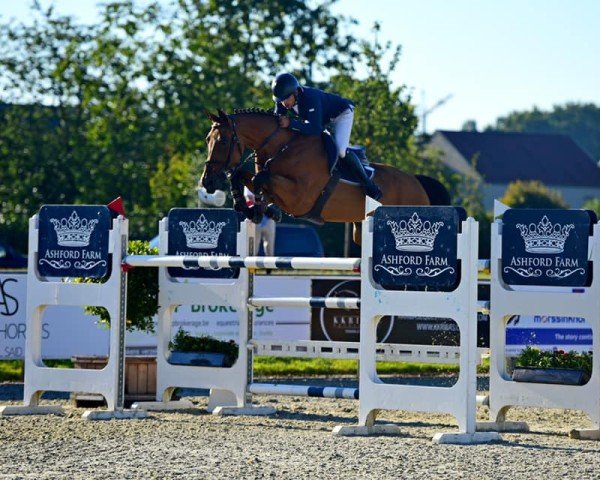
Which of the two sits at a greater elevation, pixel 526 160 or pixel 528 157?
pixel 528 157

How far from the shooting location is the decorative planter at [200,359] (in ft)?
27.5

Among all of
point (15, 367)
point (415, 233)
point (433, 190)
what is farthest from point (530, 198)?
point (415, 233)

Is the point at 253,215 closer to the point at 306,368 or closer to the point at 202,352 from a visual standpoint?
the point at 202,352

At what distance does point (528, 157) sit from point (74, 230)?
2166 inches

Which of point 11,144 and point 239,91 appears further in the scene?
point 11,144

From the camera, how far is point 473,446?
6504 millimetres

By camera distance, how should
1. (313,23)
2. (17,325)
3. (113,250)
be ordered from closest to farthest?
1. (113,250)
2. (17,325)
3. (313,23)

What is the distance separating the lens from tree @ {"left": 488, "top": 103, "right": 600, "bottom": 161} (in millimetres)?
116800

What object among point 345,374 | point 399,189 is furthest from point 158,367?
point 345,374

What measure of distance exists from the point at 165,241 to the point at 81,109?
22.5 meters

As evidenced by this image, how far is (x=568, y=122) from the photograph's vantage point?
119 m

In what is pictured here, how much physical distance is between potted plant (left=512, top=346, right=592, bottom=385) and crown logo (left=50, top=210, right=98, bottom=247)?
9.92ft

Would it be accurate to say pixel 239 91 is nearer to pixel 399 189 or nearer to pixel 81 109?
pixel 81 109

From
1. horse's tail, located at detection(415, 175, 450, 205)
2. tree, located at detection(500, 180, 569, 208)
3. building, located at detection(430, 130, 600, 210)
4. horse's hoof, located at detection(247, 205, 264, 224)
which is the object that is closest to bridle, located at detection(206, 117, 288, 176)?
horse's hoof, located at detection(247, 205, 264, 224)
